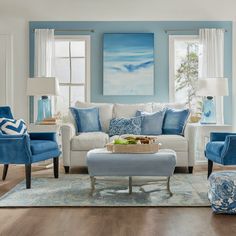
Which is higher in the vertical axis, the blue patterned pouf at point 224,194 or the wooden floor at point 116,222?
the blue patterned pouf at point 224,194

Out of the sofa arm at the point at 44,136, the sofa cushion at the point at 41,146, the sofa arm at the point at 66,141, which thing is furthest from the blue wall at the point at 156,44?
the sofa cushion at the point at 41,146

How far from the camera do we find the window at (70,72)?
7.96 m

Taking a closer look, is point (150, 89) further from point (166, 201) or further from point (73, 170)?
point (166, 201)

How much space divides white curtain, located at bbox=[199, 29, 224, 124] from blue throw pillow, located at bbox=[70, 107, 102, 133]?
83.4 inches

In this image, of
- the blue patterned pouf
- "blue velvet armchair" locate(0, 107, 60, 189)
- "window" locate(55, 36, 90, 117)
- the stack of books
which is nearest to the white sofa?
the stack of books

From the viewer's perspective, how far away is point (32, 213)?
4066 millimetres

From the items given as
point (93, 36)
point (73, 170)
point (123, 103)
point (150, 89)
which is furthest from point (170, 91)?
point (73, 170)

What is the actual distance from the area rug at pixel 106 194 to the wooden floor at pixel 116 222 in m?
0.21

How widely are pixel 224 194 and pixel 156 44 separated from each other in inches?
168

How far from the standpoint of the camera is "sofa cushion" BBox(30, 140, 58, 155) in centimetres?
535

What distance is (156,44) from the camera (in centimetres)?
780

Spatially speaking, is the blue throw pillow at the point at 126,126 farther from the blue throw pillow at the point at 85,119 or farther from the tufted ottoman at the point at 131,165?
the tufted ottoman at the point at 131,165

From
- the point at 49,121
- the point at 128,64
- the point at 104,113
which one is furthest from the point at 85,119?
the point at 128,64

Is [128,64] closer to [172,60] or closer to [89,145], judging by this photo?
[172,60]
